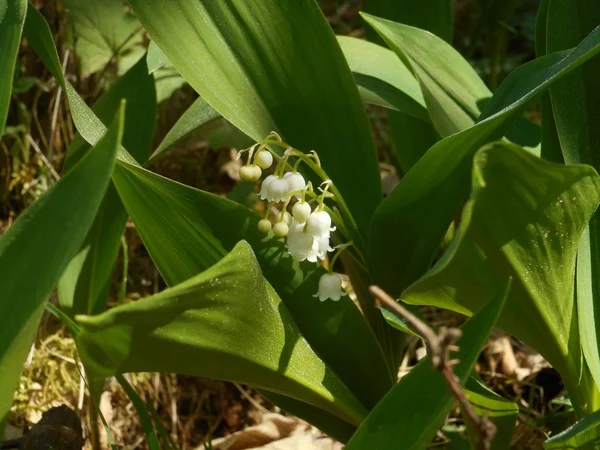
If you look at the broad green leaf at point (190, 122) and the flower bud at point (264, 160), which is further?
the broad green leaf at point (190, 122)

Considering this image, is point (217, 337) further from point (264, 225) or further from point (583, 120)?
point (583, 120)

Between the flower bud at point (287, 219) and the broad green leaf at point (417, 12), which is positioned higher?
the broad green leaf at point (417, 12)

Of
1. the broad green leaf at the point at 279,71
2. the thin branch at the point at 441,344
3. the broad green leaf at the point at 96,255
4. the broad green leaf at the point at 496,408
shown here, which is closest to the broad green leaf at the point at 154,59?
the broad green leaf at the point at 96,255

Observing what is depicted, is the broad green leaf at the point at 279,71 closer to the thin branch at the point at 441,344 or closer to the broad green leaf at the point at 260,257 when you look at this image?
the broad green leaf at the point at 260,257

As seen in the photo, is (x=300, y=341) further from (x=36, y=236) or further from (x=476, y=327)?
(x=36, y=236)

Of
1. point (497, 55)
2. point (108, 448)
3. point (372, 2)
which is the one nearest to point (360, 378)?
point (108, 448)

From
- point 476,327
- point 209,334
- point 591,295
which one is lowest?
point 591,295
